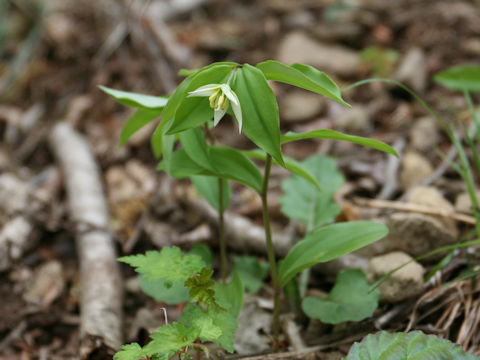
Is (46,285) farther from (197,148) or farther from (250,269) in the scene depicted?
(197,148)

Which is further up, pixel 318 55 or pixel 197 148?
pixel 318 55

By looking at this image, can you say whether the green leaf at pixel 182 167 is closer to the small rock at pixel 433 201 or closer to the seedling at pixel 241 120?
the seedling at pixel 241 120

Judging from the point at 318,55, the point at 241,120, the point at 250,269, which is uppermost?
the point at 318,55

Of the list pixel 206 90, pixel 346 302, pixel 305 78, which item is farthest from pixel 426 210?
pixel 206 90

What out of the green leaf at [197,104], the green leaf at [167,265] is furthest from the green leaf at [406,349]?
the green leaf at [197,104]

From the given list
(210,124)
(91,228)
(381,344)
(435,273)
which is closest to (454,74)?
(435,273)

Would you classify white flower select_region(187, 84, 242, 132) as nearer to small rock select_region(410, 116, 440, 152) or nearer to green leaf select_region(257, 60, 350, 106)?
green leaf select_region(257, 60, 350, 106)

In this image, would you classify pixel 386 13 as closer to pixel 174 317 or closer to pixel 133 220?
pixel 133 220
